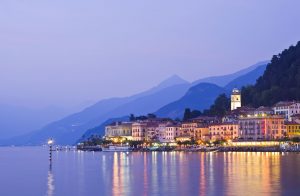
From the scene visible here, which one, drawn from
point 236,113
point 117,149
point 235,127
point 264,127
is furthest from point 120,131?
point 264,127

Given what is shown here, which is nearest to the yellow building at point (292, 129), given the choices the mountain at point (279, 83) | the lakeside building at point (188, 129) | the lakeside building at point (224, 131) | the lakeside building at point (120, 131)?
the lakeside building at point (224, 131)

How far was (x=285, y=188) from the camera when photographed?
104 ft

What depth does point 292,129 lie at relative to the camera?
306 ft

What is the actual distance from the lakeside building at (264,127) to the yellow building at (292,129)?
0.73m

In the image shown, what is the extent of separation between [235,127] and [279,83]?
1488 centimetres

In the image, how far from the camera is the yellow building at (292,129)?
92.2m

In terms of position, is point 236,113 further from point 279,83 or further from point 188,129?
point 279,83

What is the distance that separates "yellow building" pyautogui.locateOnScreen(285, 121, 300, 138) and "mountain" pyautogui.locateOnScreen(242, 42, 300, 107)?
36.3 feet

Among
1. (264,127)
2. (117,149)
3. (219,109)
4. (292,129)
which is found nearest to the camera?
(264,127)

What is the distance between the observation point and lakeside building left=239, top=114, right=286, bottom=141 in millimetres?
92375

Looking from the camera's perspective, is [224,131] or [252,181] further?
[224,131]

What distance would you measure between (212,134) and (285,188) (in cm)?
7101

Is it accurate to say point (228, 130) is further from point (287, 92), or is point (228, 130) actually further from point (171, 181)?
point (171, 181)

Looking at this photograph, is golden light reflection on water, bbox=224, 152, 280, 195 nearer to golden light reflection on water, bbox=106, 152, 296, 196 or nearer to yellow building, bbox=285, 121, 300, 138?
golden light reflection on water, bbox=106, 152, 296, 196
